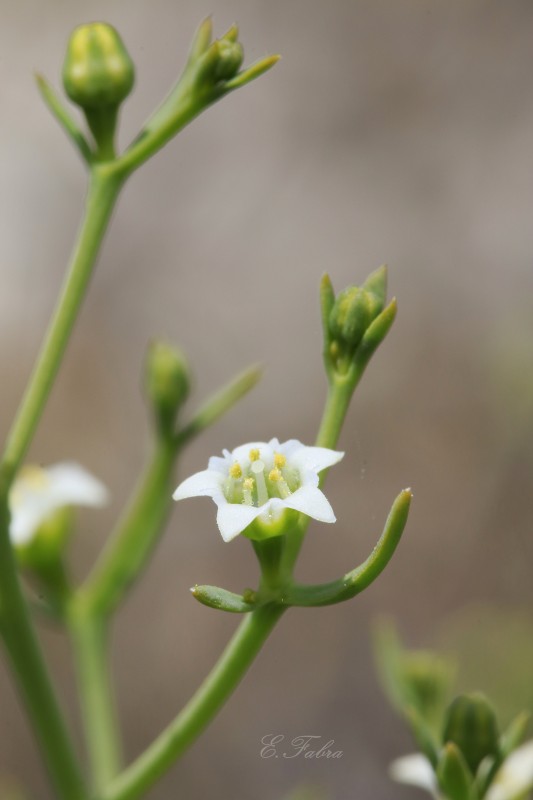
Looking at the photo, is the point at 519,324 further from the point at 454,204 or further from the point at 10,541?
the point at 10,541

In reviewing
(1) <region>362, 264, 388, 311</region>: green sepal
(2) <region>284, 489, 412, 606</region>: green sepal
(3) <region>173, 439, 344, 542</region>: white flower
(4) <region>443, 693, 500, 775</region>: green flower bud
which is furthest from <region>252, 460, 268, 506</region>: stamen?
(4) <region>443, 693, 500, 775</region>: green flower bud

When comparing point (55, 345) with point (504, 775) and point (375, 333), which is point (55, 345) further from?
point (504, 775)

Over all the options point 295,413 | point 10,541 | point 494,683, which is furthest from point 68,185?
point 10,541

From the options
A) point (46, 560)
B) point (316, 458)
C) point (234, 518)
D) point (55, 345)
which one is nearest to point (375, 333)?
point (316, 458)

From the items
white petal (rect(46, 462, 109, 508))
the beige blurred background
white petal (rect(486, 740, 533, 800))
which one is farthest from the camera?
the beige blurred background

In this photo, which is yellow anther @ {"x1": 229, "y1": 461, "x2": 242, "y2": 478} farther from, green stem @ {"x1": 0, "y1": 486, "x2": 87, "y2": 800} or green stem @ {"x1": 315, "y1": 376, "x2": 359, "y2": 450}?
green stem @ {"x1": 0, "y1": 486, "x2": 87, "y2": 800}

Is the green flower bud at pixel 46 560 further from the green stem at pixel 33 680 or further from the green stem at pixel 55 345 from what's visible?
the green stem at pixel 55 345
